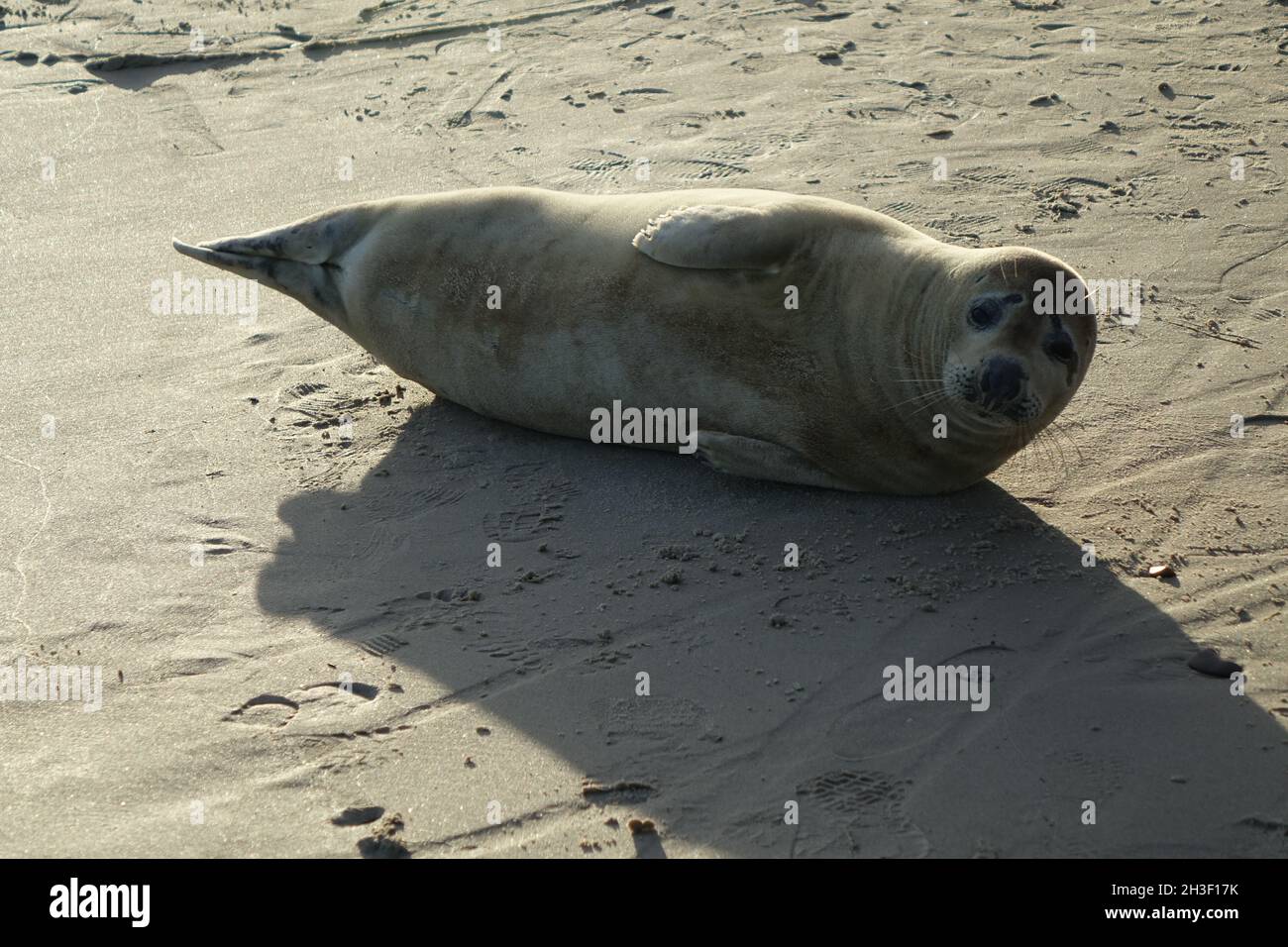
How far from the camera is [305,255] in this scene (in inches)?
202

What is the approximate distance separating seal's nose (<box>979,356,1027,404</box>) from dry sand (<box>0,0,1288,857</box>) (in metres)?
0.49

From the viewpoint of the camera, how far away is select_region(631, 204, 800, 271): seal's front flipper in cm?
441

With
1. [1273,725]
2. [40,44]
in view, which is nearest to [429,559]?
[1273,725]

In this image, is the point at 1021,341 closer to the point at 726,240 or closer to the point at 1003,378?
the point at 1003,378

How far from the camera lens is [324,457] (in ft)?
16.1

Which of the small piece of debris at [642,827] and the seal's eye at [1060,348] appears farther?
the seal's eye at [1060,348]

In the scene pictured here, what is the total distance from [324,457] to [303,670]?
1.26 meters

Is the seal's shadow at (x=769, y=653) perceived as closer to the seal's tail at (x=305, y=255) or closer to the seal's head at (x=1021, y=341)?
the seal's head at (x=1021, y=341)

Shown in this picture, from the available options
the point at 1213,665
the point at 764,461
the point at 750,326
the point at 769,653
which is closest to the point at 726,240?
the point at 750,326

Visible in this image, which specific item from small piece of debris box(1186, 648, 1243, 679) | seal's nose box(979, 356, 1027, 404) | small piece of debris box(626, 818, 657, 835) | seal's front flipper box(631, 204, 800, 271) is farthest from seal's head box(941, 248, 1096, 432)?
small piece of debris box(626, 818, 657, 835)

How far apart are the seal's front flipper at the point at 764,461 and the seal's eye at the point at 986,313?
686mm

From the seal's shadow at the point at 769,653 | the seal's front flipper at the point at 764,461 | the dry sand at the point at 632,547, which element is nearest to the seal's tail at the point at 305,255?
the dry sand at the point at 632,547

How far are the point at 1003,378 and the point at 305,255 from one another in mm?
2570

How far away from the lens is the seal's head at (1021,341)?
13.3 ft
